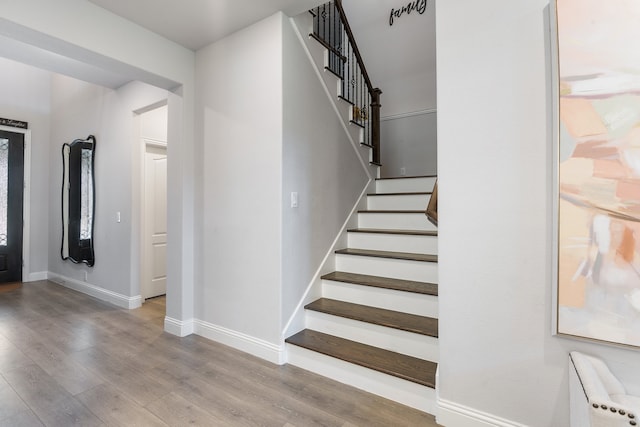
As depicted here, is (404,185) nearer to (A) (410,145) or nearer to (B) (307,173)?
(A) (410,145)

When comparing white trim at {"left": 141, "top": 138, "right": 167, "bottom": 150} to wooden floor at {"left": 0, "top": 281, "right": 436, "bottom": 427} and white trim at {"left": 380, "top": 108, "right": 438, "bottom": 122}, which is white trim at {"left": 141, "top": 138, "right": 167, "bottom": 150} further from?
white trim at {"left": 380, "top": 108, "right": 438, "bottom": 122}

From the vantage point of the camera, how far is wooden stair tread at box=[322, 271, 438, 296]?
7.52 ft

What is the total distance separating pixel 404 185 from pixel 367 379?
2.47 metres

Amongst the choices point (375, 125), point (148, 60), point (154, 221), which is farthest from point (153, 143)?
point (375, 125)

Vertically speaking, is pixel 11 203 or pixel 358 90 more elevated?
pixel 358 90

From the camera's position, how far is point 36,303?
152 inches

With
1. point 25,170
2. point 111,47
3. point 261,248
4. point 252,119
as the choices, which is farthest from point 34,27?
point 25,170

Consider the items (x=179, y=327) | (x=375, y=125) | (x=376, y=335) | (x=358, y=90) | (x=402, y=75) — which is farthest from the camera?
(x=402, y=75)

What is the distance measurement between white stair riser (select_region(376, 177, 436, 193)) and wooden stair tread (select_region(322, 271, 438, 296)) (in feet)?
4.96

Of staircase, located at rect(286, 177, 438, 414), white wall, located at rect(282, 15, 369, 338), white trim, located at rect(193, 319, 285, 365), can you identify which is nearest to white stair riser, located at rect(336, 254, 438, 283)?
staircase, located at rect(286, 177, 438, 414)

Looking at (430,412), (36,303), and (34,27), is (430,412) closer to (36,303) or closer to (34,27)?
(34,27)

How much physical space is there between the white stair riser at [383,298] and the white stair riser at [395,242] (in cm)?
58

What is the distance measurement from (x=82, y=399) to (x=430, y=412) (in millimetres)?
2126

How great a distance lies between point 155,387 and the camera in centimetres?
205
